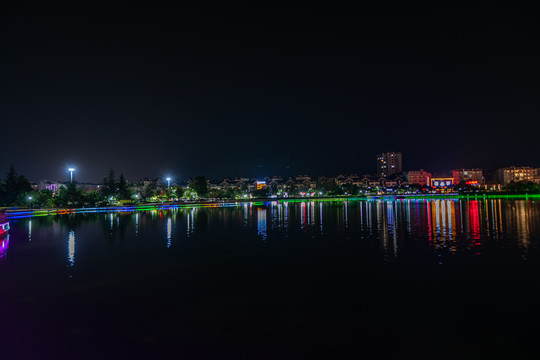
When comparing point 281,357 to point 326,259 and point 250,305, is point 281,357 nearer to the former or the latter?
point 250,305

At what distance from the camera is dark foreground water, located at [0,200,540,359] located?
6.10m

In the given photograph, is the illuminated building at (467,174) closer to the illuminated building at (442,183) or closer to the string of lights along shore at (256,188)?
the string of lights along shore at (256,188)

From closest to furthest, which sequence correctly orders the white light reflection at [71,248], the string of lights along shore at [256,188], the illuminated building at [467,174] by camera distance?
the white light reflection at [71,248] → the string of lights along shore at [256,188] → the illuminated building at [467,174]

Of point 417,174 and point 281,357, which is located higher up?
point 417,174

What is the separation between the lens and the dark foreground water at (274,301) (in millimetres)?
6098

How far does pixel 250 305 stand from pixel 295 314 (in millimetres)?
1187

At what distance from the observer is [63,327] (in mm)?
7012

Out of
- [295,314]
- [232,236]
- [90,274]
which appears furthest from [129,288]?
[232,236]

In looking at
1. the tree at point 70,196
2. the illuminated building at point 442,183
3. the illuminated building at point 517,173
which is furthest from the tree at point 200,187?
the illuminated building at point 517,173

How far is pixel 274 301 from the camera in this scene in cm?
834

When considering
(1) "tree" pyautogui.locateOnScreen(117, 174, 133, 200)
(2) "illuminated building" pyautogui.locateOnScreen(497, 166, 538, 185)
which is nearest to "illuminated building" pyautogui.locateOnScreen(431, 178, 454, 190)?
(2) "illuminated building" pyautogui.locateOnScreen(497, 166, 538, 185)

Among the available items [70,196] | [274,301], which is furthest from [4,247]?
[70,196]

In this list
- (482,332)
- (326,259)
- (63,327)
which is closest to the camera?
(482,332)

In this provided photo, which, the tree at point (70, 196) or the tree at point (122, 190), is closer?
the tree at point (70, 196)
